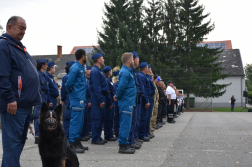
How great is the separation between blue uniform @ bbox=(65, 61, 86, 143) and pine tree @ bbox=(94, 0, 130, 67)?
85.8 ft

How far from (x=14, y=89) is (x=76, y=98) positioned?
2.97m

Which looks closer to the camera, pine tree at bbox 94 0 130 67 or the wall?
pine tree at bbox 94 0 130 67

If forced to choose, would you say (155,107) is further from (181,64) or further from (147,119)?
(181,64)

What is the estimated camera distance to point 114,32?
3703 centimetres

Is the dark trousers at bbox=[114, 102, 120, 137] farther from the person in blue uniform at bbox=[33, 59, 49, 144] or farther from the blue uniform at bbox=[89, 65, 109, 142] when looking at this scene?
the person in blue uniform at bbox=[33, 59, 49, 144]

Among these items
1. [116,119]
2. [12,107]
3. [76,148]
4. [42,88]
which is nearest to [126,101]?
[76,148]

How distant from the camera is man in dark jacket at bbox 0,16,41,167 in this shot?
3891mm

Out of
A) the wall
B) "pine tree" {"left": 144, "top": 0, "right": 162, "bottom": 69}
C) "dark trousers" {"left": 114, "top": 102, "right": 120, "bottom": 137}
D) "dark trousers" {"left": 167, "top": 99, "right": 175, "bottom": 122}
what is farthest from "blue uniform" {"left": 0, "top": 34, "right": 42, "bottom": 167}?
the wall

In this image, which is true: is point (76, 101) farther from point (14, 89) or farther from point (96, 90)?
point (14, 89)

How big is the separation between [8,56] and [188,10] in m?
37.7

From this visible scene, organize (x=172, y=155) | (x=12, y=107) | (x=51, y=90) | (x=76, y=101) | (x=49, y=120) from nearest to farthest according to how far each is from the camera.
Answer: (x=12, y=107)
(x=49, y=120)
(x=172, y=155)
(x=76, y=101)
(x=51, y=90)

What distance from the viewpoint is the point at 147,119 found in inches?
386

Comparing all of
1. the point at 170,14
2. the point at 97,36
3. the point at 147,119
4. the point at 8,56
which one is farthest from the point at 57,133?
the point at 170,14

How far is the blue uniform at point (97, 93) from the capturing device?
8039 millimetres
